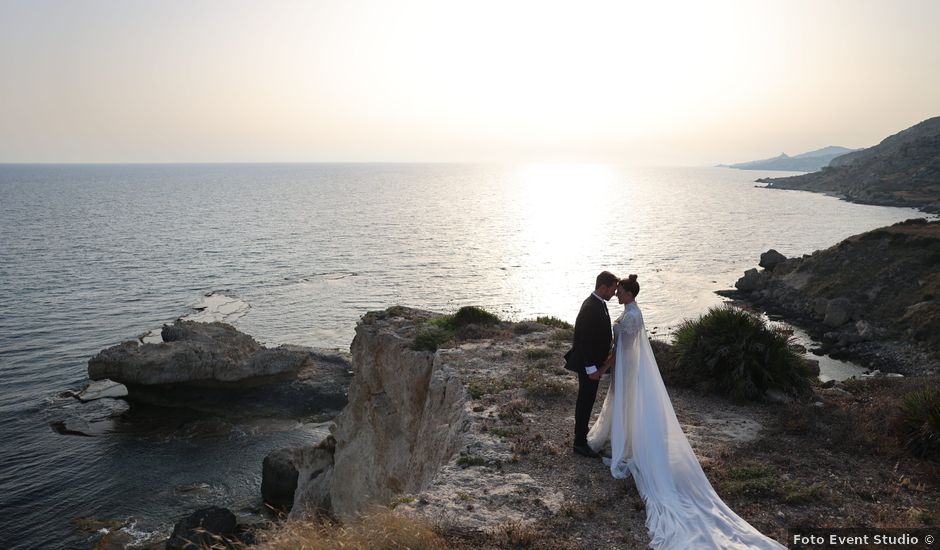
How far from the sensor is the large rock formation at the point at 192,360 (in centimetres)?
3266

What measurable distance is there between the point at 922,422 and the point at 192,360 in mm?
33846

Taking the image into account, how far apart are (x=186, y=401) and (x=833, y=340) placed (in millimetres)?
43240

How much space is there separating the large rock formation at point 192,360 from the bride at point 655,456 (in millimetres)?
29084

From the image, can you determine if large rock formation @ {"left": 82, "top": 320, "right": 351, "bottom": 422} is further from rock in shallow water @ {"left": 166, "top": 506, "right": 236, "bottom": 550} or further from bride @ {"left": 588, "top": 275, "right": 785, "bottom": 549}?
bride @ {"left": 588, "top": 275, "right": 785, "bottom": 549}

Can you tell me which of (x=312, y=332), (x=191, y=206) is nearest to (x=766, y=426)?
(x=312, y=332)

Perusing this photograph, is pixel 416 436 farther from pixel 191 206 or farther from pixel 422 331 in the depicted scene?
pixel 191 206

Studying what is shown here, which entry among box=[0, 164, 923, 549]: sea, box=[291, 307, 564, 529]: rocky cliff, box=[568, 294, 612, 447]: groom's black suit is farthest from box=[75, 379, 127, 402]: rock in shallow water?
box=[568, 294, 612, 447]: groom's black suit

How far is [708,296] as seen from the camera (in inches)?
2088

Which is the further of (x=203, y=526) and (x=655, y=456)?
(x=203, y=526)

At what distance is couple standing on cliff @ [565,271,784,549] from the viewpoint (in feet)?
24.1

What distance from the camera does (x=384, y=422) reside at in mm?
18344

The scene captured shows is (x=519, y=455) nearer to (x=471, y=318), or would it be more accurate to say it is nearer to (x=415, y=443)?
(x=415, y=443)

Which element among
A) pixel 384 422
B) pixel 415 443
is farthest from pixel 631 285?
pixel 384 422

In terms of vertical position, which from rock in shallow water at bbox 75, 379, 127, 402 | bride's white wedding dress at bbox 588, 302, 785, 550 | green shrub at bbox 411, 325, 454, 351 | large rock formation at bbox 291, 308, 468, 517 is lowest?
rock in shallow water at bbox 75, 379, 127, 402
